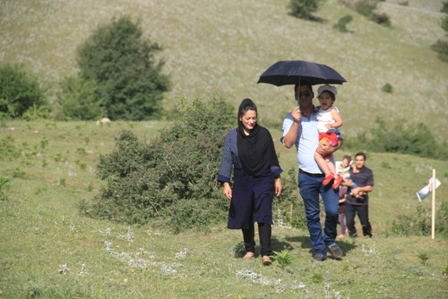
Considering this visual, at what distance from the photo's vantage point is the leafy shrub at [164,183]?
40.4 ft

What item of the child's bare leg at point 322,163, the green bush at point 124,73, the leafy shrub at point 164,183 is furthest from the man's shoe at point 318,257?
the green bush at point 124,73

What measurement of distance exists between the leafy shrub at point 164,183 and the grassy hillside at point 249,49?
37438 millimetres

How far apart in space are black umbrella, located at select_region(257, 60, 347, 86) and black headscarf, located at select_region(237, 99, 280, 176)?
0.62 metres

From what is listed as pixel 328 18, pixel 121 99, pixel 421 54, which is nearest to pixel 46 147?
pixel 121 99

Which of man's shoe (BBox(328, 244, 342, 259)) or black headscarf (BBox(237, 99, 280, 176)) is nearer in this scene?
black headscarf (BBox(237, 99, 280, 176))

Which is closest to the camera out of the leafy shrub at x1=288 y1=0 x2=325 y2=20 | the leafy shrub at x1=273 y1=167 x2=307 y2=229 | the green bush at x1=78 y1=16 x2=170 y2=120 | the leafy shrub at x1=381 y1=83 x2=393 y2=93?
the leafy shrub at x1=273 y1=167 x2=307 y2=229

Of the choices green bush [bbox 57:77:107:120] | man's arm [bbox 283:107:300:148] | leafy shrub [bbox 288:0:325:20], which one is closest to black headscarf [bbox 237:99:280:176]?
man's arm [bbox 283:107:300:148]

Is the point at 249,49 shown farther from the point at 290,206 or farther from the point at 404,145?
the point at 290,206

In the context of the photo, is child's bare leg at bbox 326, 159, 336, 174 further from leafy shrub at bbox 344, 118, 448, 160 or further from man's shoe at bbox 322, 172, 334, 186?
leafy shrub at bbox 344, 118, 448, 160

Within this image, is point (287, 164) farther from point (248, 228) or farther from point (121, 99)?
point (121, 99)

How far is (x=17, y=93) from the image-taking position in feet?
119

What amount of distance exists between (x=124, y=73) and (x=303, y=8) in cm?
3950

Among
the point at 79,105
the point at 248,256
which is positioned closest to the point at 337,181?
the point at 248,256

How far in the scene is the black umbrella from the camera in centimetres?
888
